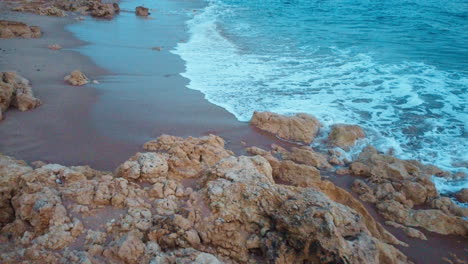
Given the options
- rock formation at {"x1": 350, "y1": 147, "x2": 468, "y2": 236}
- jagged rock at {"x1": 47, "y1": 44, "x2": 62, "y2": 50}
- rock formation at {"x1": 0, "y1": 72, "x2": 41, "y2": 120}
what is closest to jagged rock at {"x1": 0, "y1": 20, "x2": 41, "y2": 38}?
jagged rock at {"x1": 47, "y1": 44, "x2": 62, "y2": 50}

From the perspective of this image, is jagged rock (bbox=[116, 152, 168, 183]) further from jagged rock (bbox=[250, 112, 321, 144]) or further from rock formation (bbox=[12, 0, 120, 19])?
rock formation (bbox=[12, 0, 120, 19])

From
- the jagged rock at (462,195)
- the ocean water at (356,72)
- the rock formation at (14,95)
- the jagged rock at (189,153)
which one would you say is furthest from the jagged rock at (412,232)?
the rock formation at (14,95)

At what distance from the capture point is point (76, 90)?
857 centimetres

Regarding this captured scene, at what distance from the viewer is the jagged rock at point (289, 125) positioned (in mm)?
7121

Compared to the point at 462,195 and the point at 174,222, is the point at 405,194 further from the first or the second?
the point at 174,222

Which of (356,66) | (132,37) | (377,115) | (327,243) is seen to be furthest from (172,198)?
(132,37)

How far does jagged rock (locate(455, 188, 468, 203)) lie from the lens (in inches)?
214

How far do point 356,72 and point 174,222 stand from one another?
34.5 ft

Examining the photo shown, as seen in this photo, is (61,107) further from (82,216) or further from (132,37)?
(132,37)

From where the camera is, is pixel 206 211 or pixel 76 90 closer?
pixel 206 211

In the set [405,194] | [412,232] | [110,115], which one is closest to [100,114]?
[110,115]

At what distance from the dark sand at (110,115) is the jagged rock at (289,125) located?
9.8 inches

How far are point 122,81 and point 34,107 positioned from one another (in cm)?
281

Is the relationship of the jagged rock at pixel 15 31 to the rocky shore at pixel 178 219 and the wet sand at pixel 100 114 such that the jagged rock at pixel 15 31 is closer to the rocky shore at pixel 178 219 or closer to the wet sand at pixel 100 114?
the wet sand at pixel 100 114
